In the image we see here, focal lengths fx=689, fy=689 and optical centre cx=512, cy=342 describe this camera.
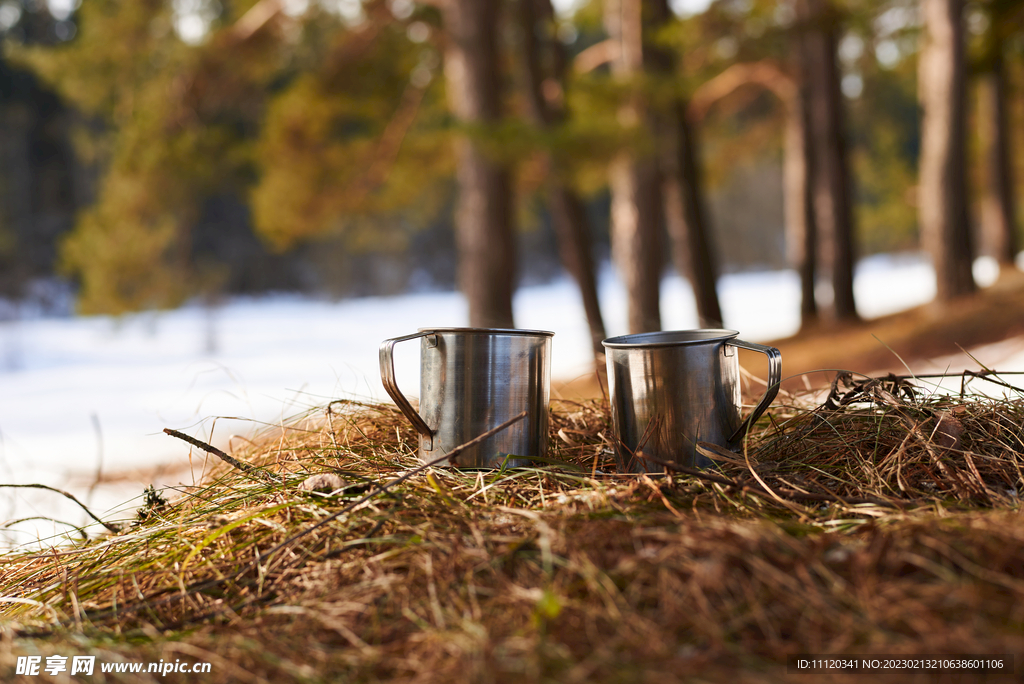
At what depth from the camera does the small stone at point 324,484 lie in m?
1.09

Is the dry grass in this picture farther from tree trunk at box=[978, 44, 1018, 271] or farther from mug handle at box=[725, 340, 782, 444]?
tree trunk at box=[978, 44, 1018, 271]

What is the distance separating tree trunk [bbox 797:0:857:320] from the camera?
8.80m

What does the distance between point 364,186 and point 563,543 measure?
28.5 ft

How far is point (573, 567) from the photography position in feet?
2.64

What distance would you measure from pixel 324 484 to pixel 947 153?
25.0 ft

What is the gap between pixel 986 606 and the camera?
0.68 metres

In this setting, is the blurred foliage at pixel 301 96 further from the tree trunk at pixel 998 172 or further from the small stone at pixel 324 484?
the small stone at pixel 324 484

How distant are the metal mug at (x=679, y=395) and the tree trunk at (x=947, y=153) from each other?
272 inches

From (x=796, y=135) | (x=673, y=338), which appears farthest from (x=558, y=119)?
(x=673, y=338)

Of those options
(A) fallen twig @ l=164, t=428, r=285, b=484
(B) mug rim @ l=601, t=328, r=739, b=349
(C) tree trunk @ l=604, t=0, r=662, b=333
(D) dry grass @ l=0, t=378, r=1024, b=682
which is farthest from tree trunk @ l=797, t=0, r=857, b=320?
(A) fallen twig @ l=164, t=428, r=285, b=484

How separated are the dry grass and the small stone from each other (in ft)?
0.06

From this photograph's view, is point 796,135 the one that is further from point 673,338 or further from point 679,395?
point 679,395

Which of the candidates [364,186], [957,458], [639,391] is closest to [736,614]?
[639,391]

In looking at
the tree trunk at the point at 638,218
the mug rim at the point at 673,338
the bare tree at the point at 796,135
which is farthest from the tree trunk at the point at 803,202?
the mug rim at the point at 673,338
